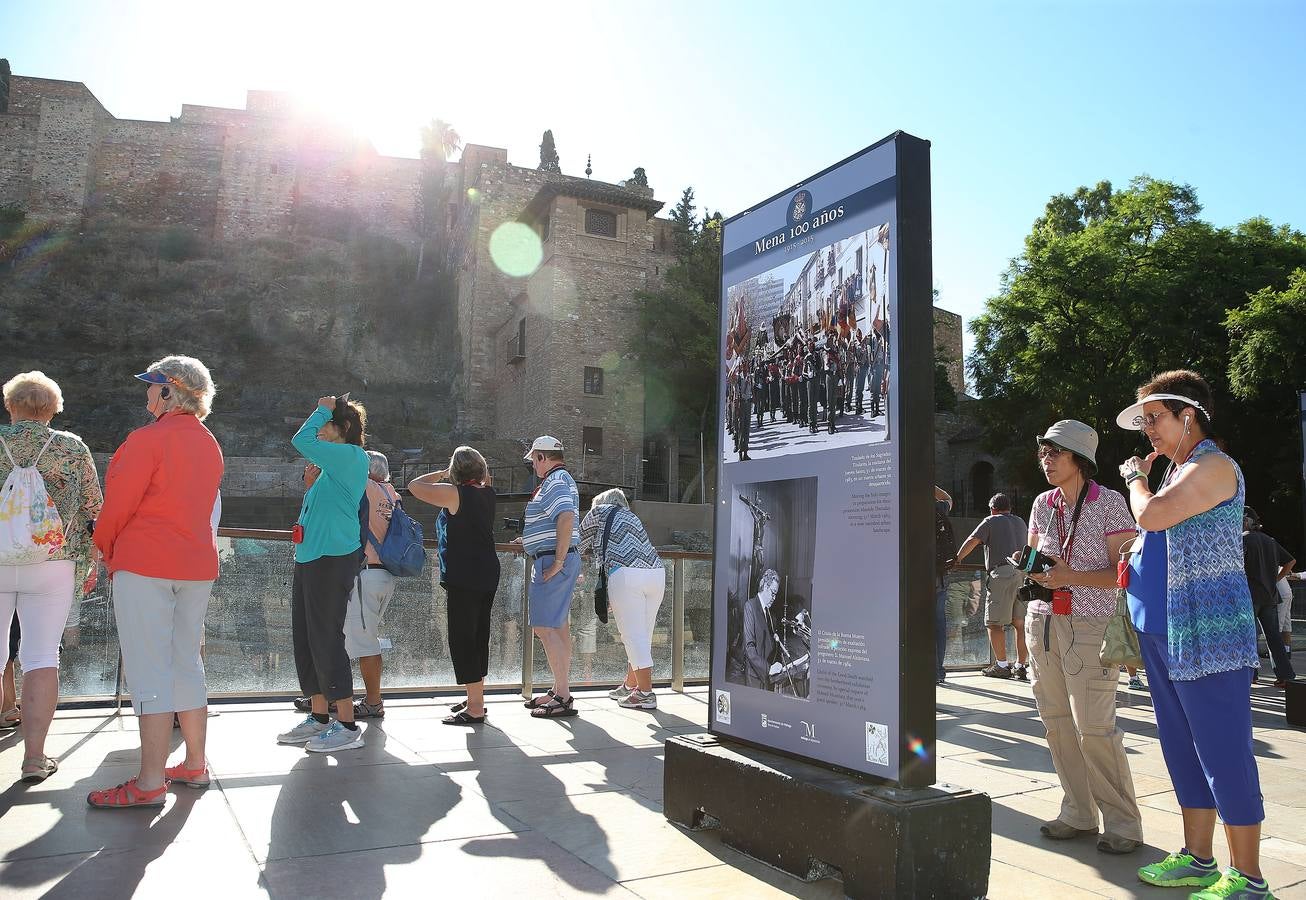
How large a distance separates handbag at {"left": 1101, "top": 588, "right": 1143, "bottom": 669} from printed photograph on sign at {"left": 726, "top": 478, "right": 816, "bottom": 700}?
1104mm

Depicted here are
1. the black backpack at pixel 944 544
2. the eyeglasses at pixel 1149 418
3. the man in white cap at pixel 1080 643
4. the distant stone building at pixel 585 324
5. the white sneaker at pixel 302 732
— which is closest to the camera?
the eyeglasses at pixel 1149 418

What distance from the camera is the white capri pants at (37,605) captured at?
421 centimetres

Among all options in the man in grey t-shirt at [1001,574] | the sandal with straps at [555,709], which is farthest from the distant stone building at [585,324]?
the sandal with straps at [555,709]

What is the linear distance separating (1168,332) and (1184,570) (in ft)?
93.1

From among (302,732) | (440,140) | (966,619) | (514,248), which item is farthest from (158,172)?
(302,732)

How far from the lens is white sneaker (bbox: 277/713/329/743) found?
522cm

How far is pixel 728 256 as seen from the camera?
4.12 metres

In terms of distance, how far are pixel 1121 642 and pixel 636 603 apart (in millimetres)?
3799

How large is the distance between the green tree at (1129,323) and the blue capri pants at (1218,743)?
88.3ft

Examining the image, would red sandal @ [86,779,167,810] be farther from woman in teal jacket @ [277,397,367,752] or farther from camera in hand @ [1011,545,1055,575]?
camera in hand @ [1011,545,1055,575]

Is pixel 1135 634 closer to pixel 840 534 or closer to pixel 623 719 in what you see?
pixel 840 534

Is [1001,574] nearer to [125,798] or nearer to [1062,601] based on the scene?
[1062,601]

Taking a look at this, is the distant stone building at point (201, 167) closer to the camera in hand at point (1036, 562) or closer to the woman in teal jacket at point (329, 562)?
the woman in teal jacket at point (329, 562)

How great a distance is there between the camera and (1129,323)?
28672mm
